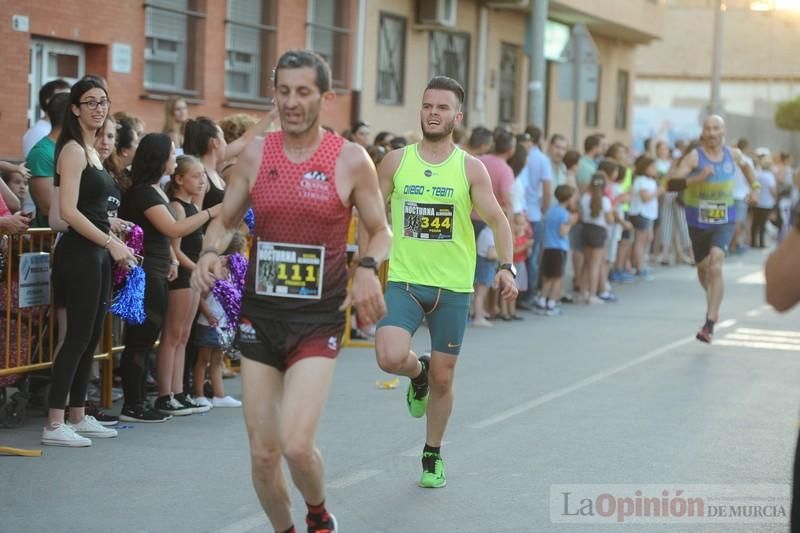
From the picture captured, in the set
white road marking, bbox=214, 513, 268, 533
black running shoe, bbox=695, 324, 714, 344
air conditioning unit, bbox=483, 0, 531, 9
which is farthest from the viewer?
air conditioning unit, bbox=483, 0, 531, 9

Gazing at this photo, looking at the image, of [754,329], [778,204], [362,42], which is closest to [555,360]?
[754,329]

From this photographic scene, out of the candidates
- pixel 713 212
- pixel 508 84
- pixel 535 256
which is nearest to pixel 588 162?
pixel 535 256

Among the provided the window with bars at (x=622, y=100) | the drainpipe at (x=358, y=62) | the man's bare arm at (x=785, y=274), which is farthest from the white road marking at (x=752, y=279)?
the man's bare arm at (x=785, y=274)

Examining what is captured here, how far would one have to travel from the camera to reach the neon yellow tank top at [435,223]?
25.0ft

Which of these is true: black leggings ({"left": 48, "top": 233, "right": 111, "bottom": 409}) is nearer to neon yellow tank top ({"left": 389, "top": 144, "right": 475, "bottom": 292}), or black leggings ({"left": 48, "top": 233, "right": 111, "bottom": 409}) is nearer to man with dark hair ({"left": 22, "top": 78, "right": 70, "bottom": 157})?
neon yellow tank top ({"left": 389, "top": 144, "right": 475, "bottom": 292})

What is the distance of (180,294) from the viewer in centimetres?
956

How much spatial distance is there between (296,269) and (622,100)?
103ft

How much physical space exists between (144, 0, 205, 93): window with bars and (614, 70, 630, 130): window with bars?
19716 millimetres

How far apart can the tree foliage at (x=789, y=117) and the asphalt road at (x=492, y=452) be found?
1900 inches

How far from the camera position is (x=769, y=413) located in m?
10.2

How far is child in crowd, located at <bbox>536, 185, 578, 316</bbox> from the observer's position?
55.3ft

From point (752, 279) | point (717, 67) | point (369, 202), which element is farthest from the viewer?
point (717, 67)

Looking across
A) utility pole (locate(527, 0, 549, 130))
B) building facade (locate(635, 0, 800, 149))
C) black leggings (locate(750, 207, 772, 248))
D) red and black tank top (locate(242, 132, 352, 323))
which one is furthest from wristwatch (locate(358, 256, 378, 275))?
building facade (locate(635, 0, 800, 149))

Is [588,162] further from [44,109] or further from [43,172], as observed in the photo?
[43,172]
